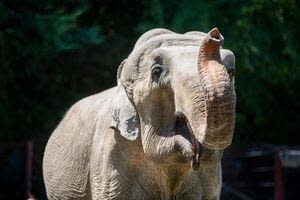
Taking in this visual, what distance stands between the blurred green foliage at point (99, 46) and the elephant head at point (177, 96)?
490 cm

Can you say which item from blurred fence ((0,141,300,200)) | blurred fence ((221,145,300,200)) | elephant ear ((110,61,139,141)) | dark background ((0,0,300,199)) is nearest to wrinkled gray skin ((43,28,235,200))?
elephant ear ((110,61,139,141))

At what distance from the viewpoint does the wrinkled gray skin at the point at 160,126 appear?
548cm

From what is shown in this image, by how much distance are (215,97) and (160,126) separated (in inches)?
27.4

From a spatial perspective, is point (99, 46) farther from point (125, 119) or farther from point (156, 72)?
point (156, 72)

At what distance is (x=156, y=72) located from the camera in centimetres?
597

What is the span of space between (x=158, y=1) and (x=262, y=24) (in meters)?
1.05

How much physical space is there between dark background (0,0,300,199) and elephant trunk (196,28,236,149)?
5.52m

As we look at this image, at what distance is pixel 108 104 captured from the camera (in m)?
6.80

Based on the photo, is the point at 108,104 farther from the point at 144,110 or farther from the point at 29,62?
the point at 29,62

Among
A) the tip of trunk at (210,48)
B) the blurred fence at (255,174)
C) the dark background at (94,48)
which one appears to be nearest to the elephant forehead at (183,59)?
the tip of trunk at (210,48)

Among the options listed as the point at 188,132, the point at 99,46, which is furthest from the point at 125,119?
the point at 99,46

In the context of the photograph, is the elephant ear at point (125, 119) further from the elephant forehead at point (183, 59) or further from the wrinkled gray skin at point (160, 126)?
the elephant forehead at point (183, 59)

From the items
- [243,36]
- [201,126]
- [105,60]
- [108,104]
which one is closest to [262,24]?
[243,36]

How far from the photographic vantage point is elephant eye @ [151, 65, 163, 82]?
596cm
